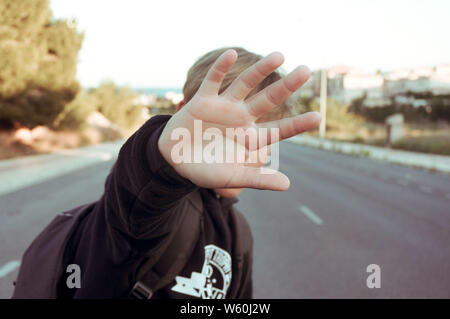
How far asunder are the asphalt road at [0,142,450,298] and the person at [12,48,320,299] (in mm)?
2717

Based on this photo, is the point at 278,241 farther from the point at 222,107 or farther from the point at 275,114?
→ the point at 222,107

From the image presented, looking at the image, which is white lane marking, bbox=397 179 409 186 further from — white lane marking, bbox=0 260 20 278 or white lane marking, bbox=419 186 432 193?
white lane marking, bbox=0 260 20 278

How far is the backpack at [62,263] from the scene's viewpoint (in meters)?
1.45

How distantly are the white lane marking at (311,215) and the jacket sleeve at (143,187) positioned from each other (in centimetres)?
682

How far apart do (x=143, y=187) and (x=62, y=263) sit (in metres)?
0.53

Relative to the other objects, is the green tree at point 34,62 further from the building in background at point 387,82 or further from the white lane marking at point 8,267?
the building in background at point 387,82

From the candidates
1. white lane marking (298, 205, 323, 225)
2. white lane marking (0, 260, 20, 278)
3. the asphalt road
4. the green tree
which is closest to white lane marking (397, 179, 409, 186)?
the asphalt road

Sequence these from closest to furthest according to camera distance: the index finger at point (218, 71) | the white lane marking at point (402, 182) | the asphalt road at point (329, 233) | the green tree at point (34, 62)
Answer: the index finger at point (218, 71), the asphalt road at point (329, 233), the white lane marking at point (402, 182), the green tree at point (34, 62)

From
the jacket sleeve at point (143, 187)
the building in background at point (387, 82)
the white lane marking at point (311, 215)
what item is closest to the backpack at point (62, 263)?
the jacket sleeve at point (143, 187)

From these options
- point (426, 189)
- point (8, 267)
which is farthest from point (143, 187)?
point (426, 189)

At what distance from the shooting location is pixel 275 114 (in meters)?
1.57

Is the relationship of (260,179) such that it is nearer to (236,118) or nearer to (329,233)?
(236,118)
